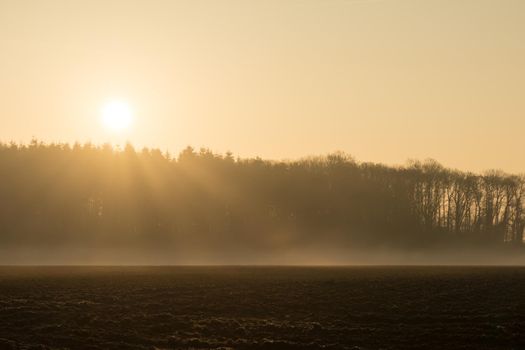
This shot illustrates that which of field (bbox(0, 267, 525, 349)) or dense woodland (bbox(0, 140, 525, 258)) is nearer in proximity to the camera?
field (bbox(0, 267, 525, 349))

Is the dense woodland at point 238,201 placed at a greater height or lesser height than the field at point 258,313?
greater

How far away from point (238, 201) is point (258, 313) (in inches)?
3554

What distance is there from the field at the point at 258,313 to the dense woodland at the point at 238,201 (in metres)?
63.3

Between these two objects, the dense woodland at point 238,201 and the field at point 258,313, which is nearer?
the field at point 258,313

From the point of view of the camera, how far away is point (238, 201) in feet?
398

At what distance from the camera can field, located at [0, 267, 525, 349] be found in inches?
951

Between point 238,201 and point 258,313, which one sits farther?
point 238,201

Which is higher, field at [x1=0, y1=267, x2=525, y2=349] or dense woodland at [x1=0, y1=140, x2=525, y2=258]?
dense woodland at [x1=0, y1=140, x2=525, y2=258]

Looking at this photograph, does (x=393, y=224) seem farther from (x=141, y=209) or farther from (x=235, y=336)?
(x=235, y=336)

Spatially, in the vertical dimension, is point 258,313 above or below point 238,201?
below

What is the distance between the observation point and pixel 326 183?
431ft

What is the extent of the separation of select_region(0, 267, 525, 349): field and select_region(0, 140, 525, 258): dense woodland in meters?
63.3

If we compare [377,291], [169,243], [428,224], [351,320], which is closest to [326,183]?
[428,224]

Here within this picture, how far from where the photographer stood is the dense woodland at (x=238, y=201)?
107062 millimetres
